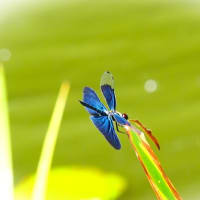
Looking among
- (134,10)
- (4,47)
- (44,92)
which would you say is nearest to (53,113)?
(44,92)

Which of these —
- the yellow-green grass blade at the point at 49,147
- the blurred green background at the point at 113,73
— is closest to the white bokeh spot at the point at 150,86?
the blurred green background at the point at 113,73

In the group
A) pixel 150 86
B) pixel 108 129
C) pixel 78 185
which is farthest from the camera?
pixel 150 86

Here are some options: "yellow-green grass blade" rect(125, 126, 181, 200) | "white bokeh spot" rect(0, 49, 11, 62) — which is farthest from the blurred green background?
"yellow-green grass blade" rect(125, 126, 181, 200)

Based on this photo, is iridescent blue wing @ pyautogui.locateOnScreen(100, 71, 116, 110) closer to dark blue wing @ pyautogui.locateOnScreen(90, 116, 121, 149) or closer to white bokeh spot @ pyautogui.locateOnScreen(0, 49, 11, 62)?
dark blue wing @ pyautogui.locateOnScreen(90, 116, 121, 149)

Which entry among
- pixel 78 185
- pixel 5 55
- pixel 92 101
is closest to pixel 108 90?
pixel 92 101

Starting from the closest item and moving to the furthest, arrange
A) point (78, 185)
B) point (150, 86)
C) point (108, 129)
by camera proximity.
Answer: point (108, 129), point (78, 185), point (150, 86)

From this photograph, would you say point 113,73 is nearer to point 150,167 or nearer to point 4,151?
point 4,151

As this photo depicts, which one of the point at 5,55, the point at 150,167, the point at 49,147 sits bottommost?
the point at 150,167

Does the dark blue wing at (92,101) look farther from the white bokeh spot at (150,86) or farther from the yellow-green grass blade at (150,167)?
the white bokeh spot at (150,86)
